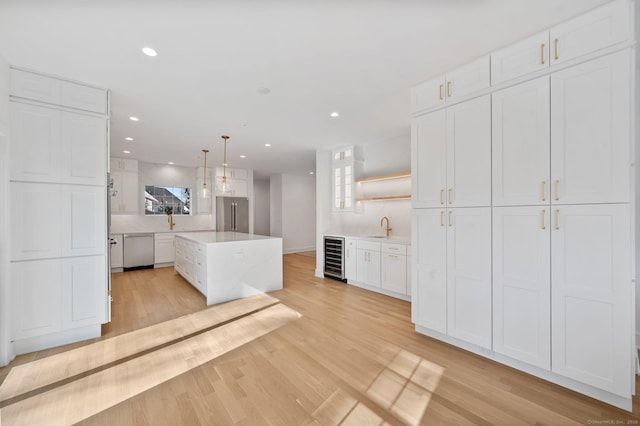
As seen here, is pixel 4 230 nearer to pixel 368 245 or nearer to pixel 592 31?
pixel 368 245

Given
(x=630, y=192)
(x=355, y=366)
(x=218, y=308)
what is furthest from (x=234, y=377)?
(x=630, y=192)

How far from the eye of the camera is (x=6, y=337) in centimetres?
234

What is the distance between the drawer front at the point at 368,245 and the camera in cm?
455

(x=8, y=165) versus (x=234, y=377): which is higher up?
(x=8, y=165)

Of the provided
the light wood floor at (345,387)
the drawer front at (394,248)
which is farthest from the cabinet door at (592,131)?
the drawer front at (394,248)

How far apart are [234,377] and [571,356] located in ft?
8.43

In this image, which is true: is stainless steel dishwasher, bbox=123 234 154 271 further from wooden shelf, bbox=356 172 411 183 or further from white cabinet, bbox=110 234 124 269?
wooden shelf, bbox=356 172 411 183

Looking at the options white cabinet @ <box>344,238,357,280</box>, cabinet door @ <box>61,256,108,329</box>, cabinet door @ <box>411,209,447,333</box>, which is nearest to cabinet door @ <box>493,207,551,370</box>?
cabinet door @ <box>411,209,447,333</box>

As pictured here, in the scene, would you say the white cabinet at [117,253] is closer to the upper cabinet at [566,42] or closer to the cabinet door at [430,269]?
the cabinet door at [430,269]

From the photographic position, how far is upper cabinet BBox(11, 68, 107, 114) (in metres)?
2.50

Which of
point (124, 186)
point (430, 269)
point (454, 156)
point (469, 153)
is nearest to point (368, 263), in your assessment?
point (430, 269)

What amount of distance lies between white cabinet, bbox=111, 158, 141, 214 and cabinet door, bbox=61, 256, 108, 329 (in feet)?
13.6

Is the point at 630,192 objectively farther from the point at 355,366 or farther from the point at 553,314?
the point at 355,366

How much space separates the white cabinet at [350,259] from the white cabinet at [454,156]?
223 centimetres
